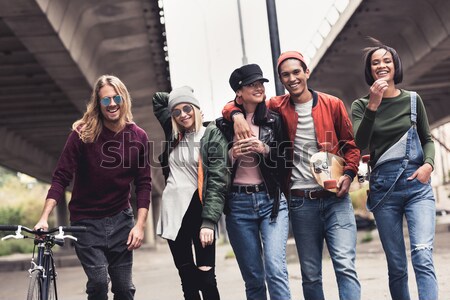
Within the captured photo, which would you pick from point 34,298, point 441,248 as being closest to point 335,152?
point 34,298

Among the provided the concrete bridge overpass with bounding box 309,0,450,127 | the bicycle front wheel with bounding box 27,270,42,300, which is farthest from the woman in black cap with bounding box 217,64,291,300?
the concrete bridge overpass with bounding box 309,0,450,127

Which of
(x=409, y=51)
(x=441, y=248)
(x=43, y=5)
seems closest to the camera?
(x=43, y=5)

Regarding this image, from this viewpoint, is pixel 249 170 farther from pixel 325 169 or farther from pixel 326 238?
pixel 326 238

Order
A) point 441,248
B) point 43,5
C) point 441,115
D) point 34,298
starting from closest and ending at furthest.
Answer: point 34,298, point 43,5, point 441,248, point 441,115

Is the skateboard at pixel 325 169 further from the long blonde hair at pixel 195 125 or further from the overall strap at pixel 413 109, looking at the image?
the long blonde hair at pixel 195 125

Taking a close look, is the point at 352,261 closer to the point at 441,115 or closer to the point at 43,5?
the point at 43,5

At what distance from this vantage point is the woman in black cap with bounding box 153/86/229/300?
7.76m

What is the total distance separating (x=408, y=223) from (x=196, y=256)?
1608mm

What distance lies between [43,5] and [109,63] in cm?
938

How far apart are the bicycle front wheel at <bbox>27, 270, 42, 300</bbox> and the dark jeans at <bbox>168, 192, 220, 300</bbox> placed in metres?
1.57

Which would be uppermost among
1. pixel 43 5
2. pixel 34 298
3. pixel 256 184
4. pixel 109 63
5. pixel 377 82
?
pixel 109 63

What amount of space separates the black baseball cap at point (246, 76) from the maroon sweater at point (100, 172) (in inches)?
32.0

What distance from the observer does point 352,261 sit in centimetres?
751

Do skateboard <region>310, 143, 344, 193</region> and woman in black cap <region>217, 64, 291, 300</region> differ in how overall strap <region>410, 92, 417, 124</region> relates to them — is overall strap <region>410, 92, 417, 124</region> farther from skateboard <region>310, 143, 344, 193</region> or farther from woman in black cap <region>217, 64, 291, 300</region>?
woman in black cap <region>217, 64, 291, 300</region>
